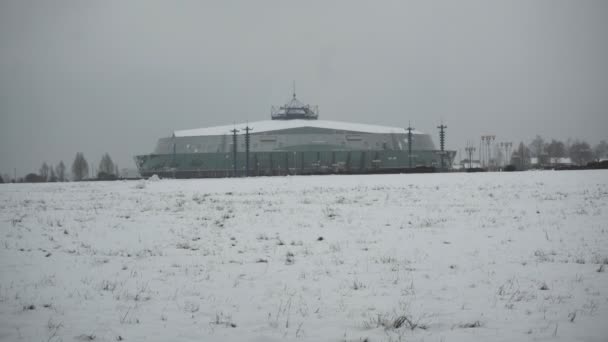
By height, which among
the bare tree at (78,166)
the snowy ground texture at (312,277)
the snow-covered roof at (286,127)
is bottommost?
the snowy ground texture at (312,277)

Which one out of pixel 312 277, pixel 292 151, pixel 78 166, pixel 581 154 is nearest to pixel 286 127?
pixel 292 151

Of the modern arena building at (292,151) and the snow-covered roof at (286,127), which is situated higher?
the snow-covered roof at (286,127)

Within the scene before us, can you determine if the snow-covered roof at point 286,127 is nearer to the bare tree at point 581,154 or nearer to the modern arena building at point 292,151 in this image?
the modern arena building at point 292,151

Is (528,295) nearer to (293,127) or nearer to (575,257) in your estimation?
(575,257)

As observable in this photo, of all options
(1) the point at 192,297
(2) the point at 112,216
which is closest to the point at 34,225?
(2) the point at 112,216

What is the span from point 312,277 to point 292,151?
12088cm

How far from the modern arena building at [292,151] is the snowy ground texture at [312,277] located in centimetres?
10941

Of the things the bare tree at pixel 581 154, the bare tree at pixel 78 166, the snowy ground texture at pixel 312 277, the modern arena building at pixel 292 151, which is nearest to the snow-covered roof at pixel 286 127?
the modern arena building at pixel 292 151

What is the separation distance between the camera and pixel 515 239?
14266 mm

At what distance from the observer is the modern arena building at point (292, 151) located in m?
131

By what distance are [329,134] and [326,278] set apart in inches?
4879

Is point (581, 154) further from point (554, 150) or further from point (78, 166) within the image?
point (78, 166)

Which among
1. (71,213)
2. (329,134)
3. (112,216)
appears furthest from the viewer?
(329,134)

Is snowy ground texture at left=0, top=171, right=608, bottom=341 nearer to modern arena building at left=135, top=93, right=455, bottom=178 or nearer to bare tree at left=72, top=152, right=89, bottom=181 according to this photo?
modern arena building at left=135, top=93, right=455, bottom=178
